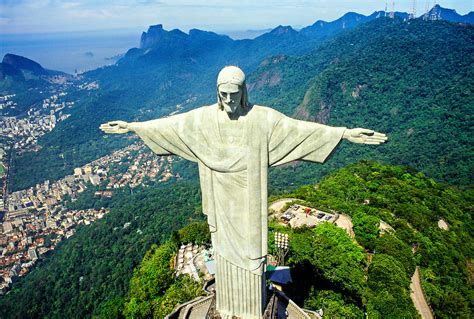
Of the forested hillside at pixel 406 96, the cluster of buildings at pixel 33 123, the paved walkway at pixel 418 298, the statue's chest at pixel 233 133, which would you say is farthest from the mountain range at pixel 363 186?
the cluster of buildings at pixel 33 123

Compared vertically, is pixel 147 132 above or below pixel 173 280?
above

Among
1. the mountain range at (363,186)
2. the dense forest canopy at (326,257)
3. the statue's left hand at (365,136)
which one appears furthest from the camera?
the mountain range at (363,186)

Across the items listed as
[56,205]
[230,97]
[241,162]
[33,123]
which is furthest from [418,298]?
[33,123]

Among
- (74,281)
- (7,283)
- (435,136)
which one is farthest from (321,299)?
(435,136)

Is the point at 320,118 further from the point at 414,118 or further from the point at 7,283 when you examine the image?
the point at 7,283

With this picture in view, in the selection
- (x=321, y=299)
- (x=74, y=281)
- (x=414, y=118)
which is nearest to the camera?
(x=321, y=299)

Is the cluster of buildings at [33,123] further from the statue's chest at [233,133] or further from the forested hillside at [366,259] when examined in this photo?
the statue's chest at [233,133]
